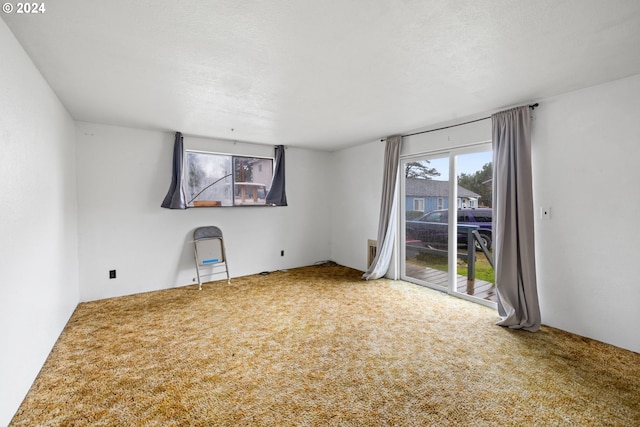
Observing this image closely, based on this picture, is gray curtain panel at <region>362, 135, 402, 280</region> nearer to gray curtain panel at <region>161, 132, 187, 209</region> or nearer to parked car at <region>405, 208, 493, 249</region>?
parked car at <region>405, 208, 493, 249</region>

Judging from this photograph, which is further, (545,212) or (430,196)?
(430,196)

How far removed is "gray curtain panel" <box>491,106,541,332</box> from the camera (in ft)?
9.21

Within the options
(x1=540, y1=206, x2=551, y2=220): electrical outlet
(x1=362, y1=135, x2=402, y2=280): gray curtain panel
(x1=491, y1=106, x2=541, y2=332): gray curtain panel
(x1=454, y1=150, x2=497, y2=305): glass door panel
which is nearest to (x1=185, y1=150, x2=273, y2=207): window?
(x1=362, y1=135, x2=402, y2=280): gray curtain panel

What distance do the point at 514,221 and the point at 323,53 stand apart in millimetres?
2515

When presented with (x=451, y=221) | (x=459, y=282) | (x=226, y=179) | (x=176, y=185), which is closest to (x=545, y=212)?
(x=451, y=221)

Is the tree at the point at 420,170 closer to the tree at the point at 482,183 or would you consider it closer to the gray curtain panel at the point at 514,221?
the tree at the point at 482,183

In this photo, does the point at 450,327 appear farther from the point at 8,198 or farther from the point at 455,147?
the point at 8,198

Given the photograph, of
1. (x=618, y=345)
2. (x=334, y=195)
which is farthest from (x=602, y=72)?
(x=334, y=195)

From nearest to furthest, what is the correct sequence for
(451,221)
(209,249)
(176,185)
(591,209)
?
(591,209)
(451,221)
(176,185)
(209,249)

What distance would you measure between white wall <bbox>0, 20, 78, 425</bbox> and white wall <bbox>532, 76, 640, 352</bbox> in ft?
13.9

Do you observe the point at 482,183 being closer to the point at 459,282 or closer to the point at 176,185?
the point at 459,282

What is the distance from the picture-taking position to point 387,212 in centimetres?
437

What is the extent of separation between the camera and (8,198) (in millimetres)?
1652

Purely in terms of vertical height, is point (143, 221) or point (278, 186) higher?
point (278, 186)
